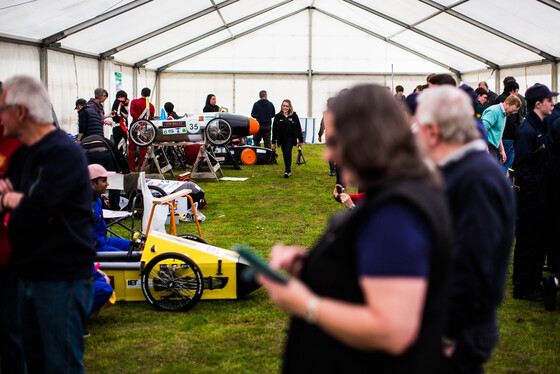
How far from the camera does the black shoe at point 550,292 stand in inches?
199

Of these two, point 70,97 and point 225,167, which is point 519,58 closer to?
point 225,167

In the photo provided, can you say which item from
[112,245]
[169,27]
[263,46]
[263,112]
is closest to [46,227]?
[112,245]

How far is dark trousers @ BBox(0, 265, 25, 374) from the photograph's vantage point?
2.95m

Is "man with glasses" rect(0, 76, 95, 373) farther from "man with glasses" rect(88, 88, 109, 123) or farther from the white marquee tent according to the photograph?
"man with glasses" rect(88, 88, 109, 123)

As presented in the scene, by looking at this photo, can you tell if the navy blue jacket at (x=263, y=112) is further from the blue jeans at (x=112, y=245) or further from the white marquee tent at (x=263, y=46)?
the blue jeans at (x=112, y=245)

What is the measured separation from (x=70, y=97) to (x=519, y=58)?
13.1 meters

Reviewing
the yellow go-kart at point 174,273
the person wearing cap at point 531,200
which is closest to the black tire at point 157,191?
the yellow go-kart at point 174,273

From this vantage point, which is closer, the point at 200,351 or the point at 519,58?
the point at 200,351

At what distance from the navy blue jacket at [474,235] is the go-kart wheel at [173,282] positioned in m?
3.22

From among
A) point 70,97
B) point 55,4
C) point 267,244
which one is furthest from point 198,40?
point 267,244

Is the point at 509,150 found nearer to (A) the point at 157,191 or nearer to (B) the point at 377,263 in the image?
(A) the point at 157,191

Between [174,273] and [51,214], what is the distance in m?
2.61

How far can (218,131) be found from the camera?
13.0 meters

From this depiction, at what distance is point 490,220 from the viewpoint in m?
2.01
